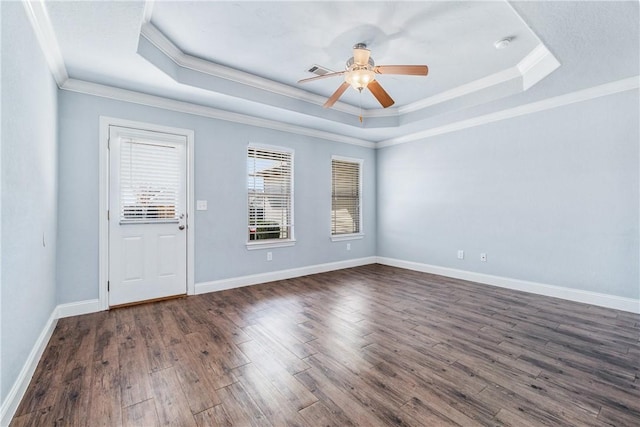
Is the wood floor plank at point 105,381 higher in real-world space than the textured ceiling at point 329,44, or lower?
lower

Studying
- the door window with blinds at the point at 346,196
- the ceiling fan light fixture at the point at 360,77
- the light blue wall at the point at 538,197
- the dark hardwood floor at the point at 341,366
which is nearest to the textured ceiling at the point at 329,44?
the ceiling fan light fixture at the point at 360,77

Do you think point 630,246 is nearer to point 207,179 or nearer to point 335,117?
point 335,117

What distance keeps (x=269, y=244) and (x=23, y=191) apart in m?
2.96

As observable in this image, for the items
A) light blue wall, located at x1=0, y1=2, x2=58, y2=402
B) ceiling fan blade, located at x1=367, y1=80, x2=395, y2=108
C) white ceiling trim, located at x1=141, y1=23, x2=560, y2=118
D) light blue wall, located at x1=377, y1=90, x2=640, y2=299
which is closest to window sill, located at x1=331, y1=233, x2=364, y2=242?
light blue wall, located at x1=377, y1=90, x2=640, y2=299

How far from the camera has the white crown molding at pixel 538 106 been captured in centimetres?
327

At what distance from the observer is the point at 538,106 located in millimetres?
3889

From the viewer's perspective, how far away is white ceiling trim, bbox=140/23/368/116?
2741 millimetres

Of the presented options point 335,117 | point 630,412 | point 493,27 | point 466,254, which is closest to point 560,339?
point 630,412

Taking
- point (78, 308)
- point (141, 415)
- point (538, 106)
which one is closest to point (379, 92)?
point (538, 106)

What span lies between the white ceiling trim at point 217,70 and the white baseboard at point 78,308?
283cm

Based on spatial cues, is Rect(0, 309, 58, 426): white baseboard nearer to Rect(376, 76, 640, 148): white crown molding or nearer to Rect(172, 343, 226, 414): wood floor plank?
Rect(172, 343, 226, 414): wood floor plank

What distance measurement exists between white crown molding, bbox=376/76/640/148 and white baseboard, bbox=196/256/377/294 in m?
2.63

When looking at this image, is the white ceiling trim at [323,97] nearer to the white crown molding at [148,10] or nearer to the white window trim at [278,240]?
the white crown molding at [148,10]

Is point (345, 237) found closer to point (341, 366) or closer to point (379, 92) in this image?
point (379, 92)
